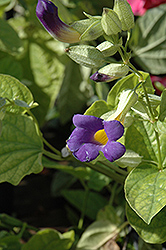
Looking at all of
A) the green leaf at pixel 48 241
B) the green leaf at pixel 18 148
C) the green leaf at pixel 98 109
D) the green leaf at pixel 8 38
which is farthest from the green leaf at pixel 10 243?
the green leaf at pixel 8 38

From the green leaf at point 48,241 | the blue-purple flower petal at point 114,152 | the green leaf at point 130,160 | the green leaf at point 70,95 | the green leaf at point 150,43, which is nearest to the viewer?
the blue-purple flower petal at point 114,152

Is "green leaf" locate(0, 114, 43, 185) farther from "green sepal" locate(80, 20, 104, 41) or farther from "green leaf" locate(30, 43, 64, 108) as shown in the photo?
"green leaf" locate(30, 43, 64, 108)

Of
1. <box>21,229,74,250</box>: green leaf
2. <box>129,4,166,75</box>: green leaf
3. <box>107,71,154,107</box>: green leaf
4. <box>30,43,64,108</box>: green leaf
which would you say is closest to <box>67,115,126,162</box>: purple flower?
<box>107,71,154,107</box>: green leaf

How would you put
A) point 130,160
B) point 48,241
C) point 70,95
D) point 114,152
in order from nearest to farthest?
point 114,152 → point 130,160 → point 48,241 → point 70,95

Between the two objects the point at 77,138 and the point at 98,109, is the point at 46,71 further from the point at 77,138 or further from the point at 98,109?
the point at 77,138

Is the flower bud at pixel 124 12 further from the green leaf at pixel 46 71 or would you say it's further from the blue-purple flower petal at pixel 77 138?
the green leaf at pixel 46 71

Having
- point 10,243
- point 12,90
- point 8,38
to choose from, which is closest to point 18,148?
point 12,90
